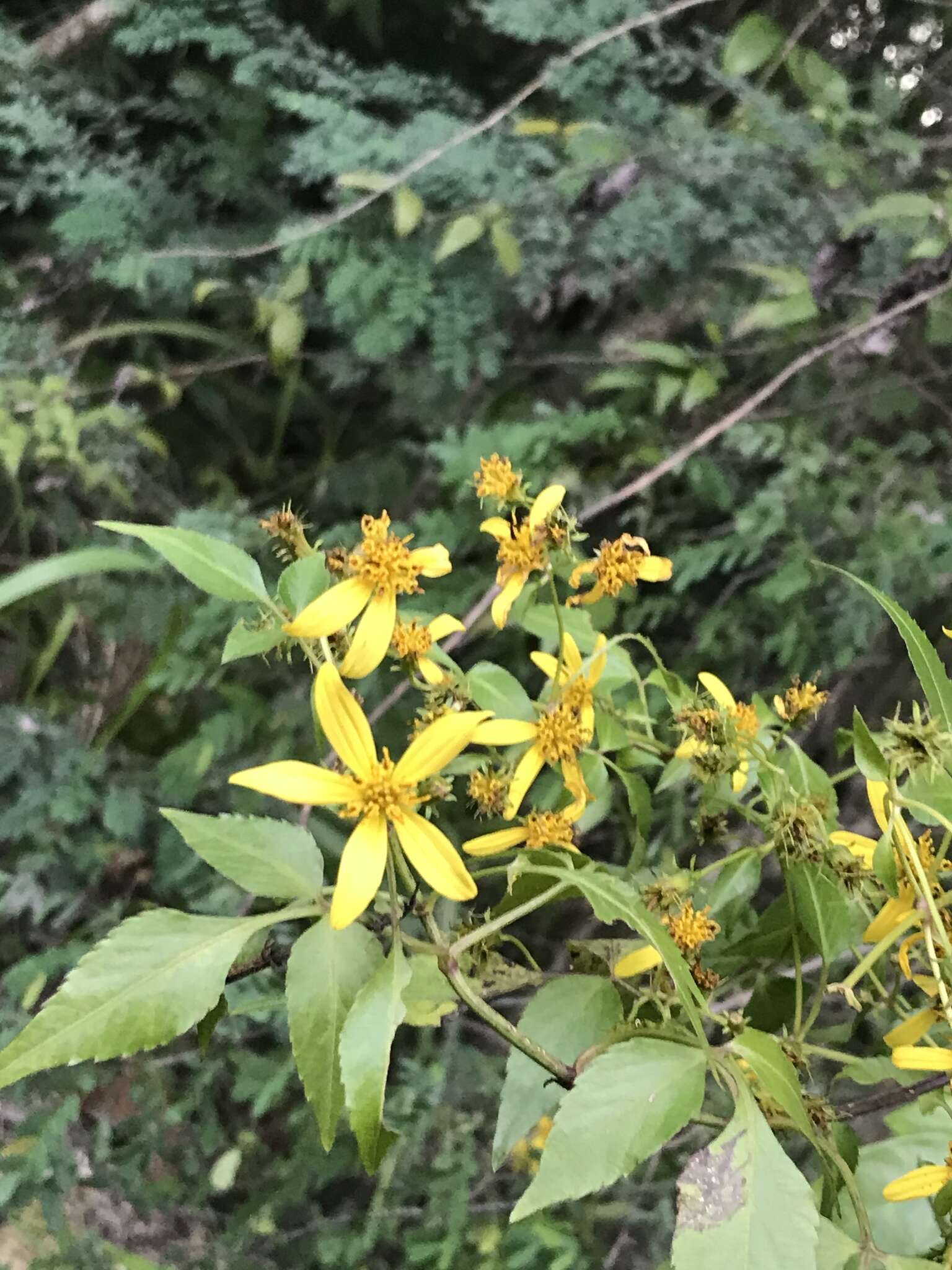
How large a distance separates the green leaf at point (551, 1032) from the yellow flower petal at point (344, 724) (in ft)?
0.46

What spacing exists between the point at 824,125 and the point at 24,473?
1037 mm

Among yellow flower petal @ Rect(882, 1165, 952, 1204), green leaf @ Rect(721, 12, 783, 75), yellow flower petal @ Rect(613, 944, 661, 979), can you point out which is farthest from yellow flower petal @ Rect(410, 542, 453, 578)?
green leaf @ Rect(721, 12, 783, 75)

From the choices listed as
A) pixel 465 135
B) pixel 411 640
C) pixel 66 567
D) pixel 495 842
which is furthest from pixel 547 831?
pixel 465 135

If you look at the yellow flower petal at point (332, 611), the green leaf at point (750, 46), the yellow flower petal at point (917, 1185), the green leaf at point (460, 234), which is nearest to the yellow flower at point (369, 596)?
the yellow flower petal at point (332, 611)

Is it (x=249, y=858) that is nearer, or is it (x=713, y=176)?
(x=249, y=858)

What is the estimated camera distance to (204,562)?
382mm

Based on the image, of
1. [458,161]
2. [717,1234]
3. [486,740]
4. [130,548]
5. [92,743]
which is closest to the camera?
[717,1234]

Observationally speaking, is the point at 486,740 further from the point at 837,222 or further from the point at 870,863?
the point at 837,222

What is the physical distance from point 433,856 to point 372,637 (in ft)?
0.35

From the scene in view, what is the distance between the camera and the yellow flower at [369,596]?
0.37m

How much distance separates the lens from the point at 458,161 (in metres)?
0.80

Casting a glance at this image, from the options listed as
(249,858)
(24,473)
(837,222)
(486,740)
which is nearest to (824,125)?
(837,222)

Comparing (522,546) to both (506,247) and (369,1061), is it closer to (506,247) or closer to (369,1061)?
(369,1061)

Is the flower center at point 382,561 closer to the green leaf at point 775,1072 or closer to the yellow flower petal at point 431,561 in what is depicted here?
the yellow flower petal at point 431,561
